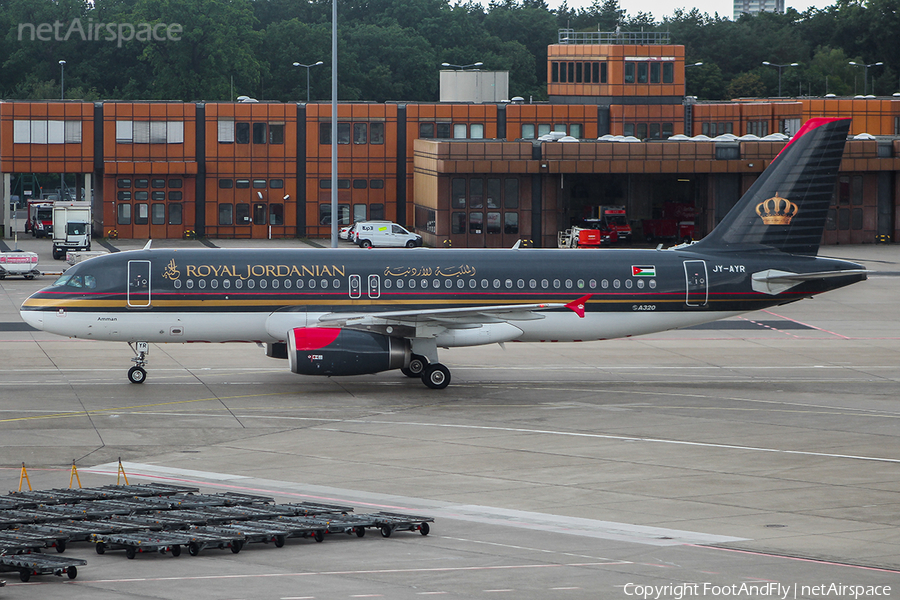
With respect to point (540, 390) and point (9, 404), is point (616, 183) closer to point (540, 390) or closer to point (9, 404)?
point (540, 390)

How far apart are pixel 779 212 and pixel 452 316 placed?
13.8 metres

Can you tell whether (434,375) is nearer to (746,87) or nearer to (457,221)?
(457,221)

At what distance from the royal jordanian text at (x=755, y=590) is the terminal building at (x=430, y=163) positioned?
76642 millimetres

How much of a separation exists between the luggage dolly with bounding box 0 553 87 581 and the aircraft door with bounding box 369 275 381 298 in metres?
22.7

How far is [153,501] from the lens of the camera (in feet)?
80.4

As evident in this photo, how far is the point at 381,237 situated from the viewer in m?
95.8

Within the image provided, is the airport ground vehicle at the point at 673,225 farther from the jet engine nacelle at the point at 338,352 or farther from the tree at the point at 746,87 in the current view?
the tree at the point at 746,87

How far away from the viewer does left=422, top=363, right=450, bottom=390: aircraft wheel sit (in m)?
41.3

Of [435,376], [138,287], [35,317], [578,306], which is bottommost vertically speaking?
[435,376]

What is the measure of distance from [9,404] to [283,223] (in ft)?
225

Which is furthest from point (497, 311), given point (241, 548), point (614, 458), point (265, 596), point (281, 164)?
point (281, 164)

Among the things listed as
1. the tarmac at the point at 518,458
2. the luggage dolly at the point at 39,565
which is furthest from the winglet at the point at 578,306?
the luggage dolly at the point at 39,565

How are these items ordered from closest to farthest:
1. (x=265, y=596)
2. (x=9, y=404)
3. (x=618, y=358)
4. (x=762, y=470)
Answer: (x=265, y=596) → (x=762, y=470) → (x=9, y=404) → (x=618, y=358)

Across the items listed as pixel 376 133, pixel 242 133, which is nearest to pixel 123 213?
pixel 242 133
